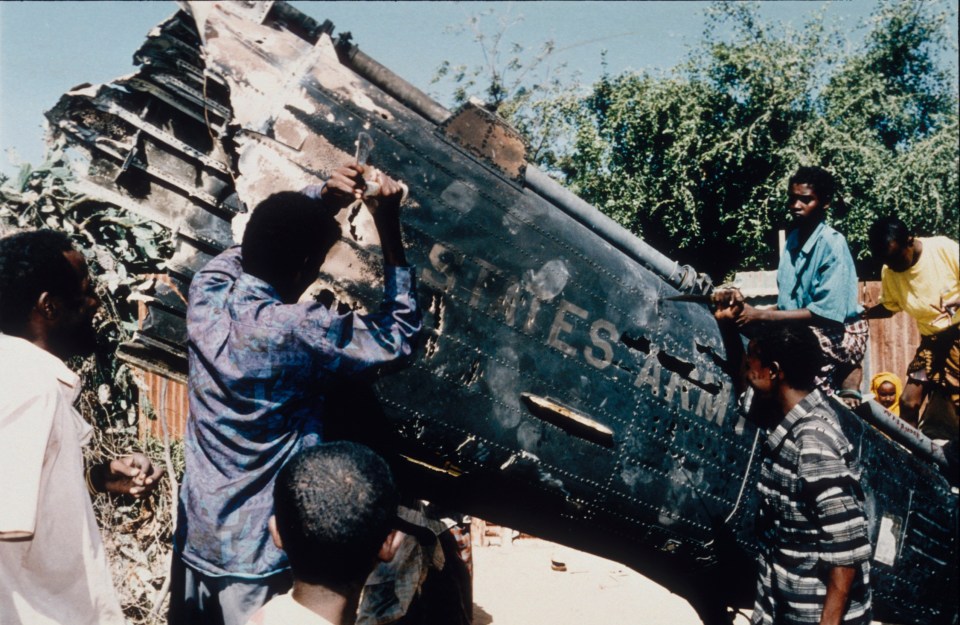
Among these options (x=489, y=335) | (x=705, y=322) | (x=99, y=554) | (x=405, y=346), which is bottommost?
(x=99, y=554)

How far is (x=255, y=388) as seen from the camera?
2193 mm

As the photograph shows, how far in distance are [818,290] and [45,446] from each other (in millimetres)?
3714

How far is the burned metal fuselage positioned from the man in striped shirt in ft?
2.00

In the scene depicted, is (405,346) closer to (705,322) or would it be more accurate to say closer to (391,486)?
(391,486)

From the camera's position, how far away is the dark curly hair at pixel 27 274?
199 cm

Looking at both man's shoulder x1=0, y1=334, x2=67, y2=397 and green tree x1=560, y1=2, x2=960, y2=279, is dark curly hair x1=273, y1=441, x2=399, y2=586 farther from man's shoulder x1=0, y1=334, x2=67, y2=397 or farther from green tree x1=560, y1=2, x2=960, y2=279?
green tree x1=560, y1=2, x2=960, y2=279

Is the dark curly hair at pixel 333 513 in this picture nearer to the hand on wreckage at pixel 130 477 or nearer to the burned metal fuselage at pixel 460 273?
the burned metal fuselage at pixel 460 273

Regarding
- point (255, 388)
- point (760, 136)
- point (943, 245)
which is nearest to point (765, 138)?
point (760, 136)

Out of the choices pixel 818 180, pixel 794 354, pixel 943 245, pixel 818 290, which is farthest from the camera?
pixel 943 245

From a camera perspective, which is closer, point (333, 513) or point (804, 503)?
point (333, 513)

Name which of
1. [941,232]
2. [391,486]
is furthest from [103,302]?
[941,232]

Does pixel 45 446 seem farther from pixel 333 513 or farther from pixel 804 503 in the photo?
pixel 804 503

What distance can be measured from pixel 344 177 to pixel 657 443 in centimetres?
209

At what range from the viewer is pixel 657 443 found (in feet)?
11.1
